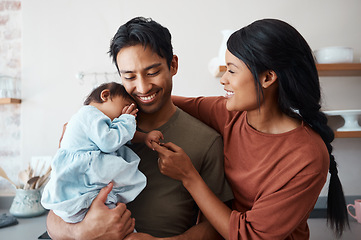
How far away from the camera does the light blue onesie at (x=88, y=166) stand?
994 mm

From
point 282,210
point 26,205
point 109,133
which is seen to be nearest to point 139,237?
point 109,133

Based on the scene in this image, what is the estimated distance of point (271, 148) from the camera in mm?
1096

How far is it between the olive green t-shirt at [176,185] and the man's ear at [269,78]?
0.33 meters

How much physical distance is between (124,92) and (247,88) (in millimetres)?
472

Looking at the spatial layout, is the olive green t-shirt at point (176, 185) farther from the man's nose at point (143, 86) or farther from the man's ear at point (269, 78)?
the man's ear at point (269, 78)

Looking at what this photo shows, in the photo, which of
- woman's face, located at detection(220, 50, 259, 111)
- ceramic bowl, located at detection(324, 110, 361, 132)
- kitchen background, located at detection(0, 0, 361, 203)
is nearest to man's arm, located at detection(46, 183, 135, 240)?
woman's face, located at detection(220, 50, 259, 111)

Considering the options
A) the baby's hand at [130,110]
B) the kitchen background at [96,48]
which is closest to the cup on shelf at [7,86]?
the kitchen background at [96,48]

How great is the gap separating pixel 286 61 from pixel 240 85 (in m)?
0.17

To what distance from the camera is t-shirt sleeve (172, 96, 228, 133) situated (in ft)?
4.57

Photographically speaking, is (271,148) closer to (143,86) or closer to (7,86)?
(143,86)

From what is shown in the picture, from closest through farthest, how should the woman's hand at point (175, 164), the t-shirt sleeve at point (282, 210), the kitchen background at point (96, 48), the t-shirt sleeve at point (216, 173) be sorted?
the t-shirt sleeve at point (282, 210) < the woman's hand at point (175, 164) < the t-shirt sleeve at point (216, 173) < the kitchen background at point (96, 48)

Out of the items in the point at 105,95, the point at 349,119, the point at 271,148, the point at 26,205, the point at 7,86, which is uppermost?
the point at 105,95

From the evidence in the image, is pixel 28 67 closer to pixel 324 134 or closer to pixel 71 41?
pixel 71 41

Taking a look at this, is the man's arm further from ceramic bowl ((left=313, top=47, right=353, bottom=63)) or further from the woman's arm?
ceramic bowl ((left=313, top=47, right=353, bottom=63))
